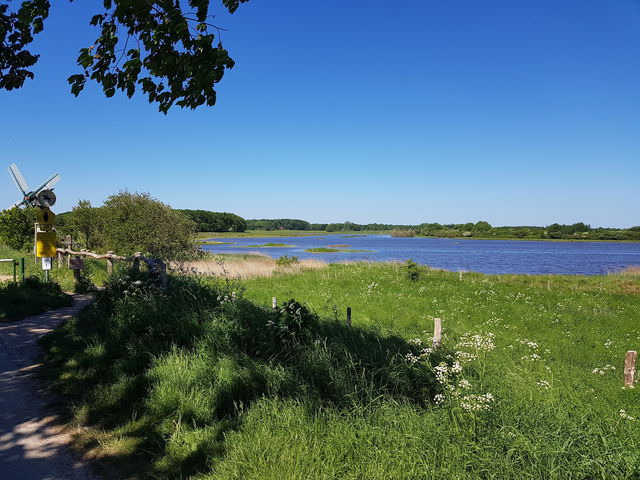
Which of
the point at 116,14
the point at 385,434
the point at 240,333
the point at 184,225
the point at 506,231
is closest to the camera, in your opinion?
the point at 385,434

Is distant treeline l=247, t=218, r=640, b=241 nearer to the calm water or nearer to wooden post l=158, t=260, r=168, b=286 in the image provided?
the calm water

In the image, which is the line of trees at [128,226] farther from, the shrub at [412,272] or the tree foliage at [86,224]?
the shrub at [412,272]

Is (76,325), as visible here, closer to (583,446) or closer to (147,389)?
(147,389)

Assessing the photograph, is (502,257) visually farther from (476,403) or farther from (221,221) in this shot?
(221,221)

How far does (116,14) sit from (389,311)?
47.5ft

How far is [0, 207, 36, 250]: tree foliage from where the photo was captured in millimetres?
34594

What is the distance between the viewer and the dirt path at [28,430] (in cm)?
345

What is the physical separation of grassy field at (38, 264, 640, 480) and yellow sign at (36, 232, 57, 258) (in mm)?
4962

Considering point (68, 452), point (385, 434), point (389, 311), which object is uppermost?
point (385, 434)

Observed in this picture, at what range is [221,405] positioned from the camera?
435 centimetres

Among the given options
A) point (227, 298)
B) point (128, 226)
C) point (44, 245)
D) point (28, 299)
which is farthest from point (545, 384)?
point (128, 226)

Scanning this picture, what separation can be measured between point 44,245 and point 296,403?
37.4ft

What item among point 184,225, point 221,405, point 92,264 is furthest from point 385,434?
point 184,225

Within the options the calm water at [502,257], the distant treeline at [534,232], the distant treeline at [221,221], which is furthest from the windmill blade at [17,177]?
the distant treeline at [534,232]
